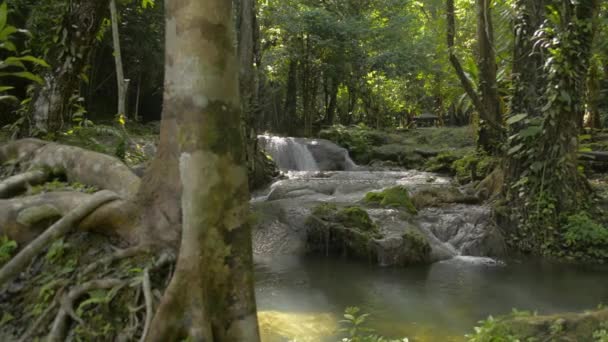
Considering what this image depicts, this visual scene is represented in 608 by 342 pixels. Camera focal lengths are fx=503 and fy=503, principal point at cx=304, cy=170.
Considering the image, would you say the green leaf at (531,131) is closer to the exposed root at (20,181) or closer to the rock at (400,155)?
the exposed root at (20,181)

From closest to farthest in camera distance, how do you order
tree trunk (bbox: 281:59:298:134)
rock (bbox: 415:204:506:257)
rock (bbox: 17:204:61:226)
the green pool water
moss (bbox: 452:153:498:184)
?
rock (bbox: 17:204:61:226) < the green pool water < rock (bbox: 415:204:506:257) < moss (bbox: 452:153:498:184) < tree trunk (bbox: 281:59:298:134)

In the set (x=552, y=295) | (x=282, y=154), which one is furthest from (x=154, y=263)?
(x=282, y=154)

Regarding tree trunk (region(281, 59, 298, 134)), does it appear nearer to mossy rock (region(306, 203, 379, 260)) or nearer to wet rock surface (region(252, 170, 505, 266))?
wet rock surface (region(252, 170, 505, 266))

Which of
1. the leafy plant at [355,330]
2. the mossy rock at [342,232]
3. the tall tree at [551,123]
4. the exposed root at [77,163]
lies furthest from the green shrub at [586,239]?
the exposed root at [77,163]

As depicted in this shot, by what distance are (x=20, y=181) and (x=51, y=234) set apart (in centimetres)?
150

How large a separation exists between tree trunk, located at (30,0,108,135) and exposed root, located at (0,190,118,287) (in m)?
3.47

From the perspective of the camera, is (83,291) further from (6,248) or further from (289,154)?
(289,154)

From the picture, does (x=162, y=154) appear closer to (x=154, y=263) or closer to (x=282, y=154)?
(x=154, y=263)

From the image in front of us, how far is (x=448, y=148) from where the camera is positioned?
744 inches

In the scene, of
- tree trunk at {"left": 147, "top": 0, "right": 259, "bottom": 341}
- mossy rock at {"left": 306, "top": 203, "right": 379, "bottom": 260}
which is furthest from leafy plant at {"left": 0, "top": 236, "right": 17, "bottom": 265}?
mossy rock at {"left": 306, "top": 203, "right": 379, "bottom": 260}

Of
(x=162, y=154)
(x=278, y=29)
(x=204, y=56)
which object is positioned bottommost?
(x=162, y=154)

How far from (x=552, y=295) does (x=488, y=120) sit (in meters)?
4.85

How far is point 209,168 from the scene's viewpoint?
9.72 feet

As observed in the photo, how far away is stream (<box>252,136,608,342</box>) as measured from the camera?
18.7 ft
